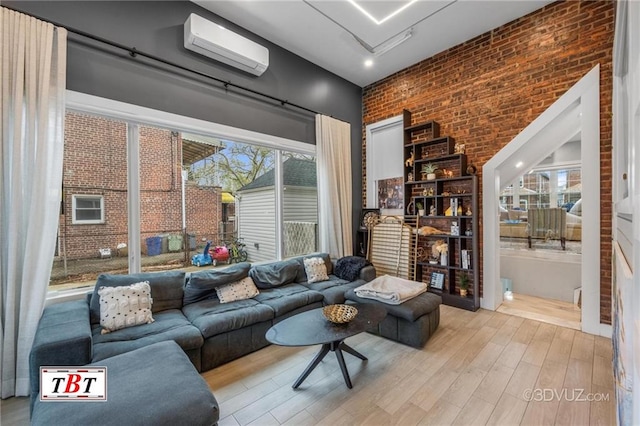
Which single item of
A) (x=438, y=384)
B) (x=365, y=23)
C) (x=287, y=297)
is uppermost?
(x=365, y=23)

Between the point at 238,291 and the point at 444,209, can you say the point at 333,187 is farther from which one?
the point at 238,291

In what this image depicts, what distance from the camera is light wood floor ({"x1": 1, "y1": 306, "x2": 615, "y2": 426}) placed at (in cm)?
178

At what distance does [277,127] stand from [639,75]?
361cm

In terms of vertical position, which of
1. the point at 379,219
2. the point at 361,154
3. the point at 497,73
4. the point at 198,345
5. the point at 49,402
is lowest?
the point at 198,345

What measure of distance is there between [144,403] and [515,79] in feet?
15.7

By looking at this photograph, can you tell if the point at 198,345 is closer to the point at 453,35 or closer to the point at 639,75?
the point at 639,75

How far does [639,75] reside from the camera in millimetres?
813

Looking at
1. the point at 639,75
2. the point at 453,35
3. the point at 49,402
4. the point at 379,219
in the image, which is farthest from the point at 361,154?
the point at 49,402

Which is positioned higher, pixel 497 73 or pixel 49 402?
pixel 497 73

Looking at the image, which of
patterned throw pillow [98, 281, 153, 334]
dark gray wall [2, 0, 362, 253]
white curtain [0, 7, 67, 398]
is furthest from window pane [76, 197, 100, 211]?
dark gray wall [2, 0, 362, 253]

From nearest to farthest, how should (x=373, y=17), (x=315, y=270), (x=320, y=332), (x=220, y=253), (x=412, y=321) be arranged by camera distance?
(x=320, y=332) → (x=412, y=321) → (x=373, y=17) → (x=220, y=253) → (x=315, y=270)

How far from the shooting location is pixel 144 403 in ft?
4.30

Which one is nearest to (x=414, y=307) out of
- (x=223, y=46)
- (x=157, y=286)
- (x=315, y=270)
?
(x=315, y=270)

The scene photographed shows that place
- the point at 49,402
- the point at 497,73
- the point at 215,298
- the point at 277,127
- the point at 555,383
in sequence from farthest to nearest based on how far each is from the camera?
the point at 277,127, the point at 497,73, the point at 215,298, the point at 555,383, the point at 49,402
